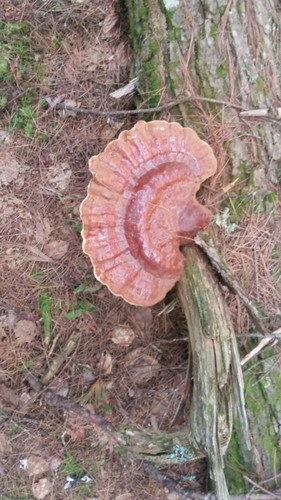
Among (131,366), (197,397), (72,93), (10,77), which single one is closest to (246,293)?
(197,397)

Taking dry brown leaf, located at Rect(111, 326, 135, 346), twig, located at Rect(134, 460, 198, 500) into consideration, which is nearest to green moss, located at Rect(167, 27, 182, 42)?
dry brown leaf, located at Rect(111, 326, 135, 346)

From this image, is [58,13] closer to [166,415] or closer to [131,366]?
[131,366]

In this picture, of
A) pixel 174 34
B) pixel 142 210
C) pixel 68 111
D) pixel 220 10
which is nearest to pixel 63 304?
pixel 142 210

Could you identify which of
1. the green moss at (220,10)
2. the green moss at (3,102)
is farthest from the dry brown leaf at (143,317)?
the green moss at (220,10)

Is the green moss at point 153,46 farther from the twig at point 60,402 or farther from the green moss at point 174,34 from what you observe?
the twig at point 60,402

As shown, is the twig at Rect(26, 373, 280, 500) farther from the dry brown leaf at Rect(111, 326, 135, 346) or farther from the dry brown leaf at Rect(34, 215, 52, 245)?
the dry brown leaf at Rect(34, 215, 52, 245)

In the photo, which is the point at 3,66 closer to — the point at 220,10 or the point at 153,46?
the point at 153,46
